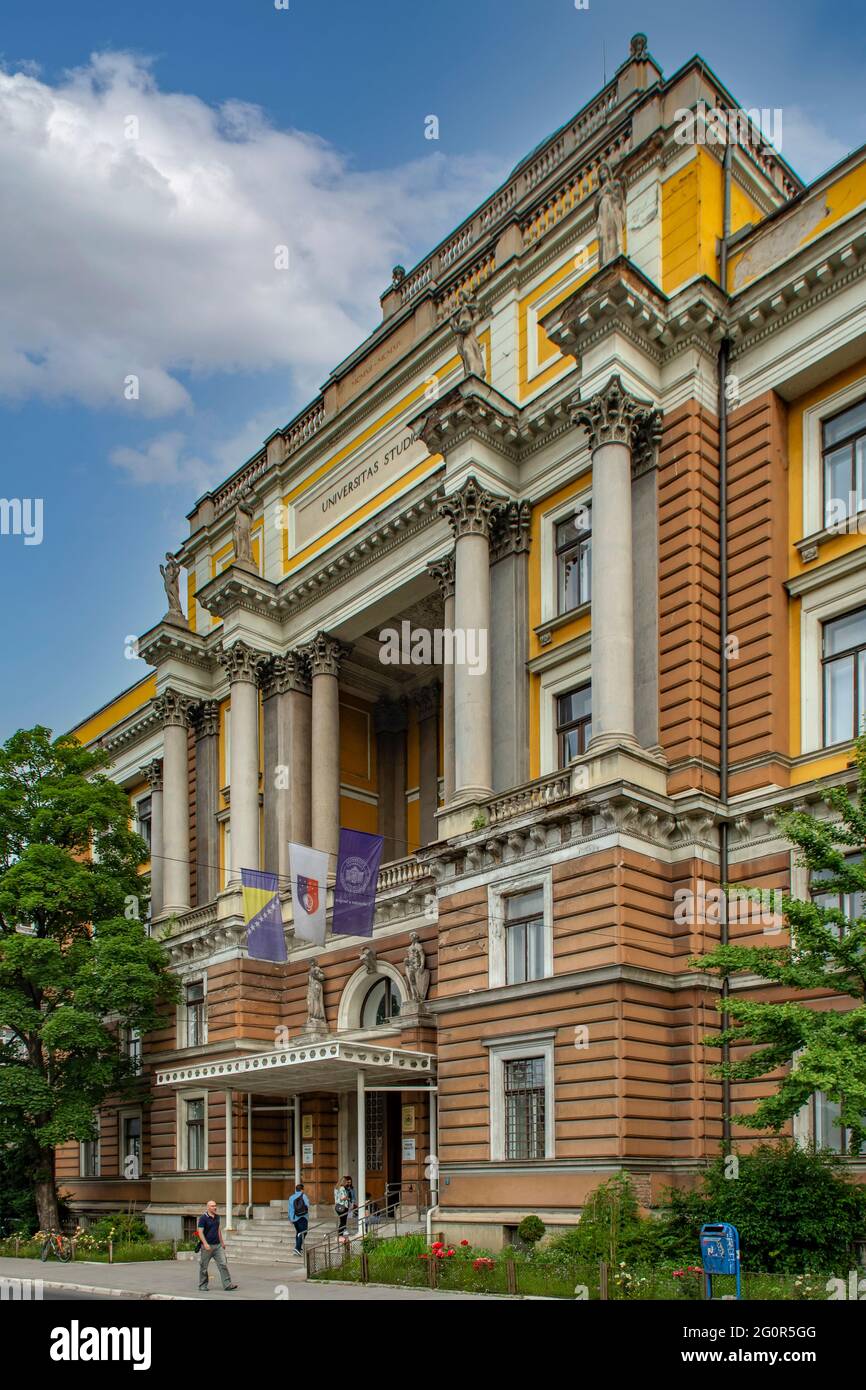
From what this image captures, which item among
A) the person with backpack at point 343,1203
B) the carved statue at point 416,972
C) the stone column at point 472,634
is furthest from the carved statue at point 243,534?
the person with backpack at point 343,1203

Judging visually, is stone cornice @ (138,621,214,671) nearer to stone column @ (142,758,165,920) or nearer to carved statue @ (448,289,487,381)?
stone column @ (142,758,165,920)

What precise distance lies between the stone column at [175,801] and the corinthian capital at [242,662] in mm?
4944

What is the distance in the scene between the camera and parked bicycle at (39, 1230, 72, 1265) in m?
35.8

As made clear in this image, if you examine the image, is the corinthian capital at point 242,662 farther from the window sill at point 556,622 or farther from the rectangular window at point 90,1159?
the rectangular window at point 90,1159

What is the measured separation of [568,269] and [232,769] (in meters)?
18.8

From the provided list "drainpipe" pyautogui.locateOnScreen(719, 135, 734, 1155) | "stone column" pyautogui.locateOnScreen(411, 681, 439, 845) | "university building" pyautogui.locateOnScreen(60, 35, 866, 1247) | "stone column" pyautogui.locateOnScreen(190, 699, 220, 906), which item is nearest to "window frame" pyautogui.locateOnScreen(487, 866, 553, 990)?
"university building" pyautogui.locateOnScreen(60, 35, 866, 1247)

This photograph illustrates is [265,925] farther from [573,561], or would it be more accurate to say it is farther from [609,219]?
[609,219]

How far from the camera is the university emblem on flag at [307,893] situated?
113ft

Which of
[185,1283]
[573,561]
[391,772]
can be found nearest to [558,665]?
[573,561]

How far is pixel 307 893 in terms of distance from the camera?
114ft

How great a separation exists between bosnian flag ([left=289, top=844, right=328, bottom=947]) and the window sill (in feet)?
25.8

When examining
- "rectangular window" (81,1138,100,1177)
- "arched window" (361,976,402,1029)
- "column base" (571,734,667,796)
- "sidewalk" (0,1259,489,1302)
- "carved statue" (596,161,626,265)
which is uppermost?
"carved statue" (596,161,626,265)

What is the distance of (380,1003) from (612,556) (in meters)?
15.6

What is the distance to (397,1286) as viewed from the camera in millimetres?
24609
